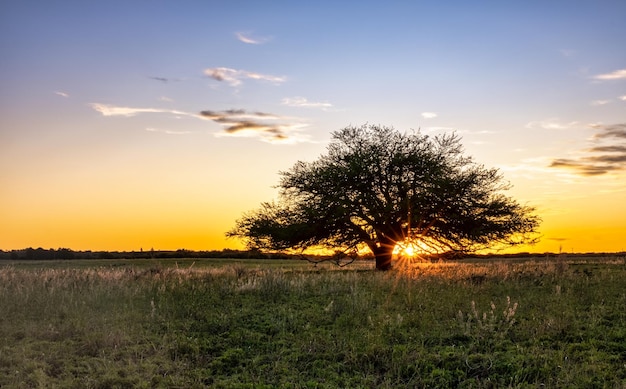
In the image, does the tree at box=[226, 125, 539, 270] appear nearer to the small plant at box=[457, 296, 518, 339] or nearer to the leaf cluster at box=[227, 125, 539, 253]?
the leaf cluster at box=[227, 125, 539, 253]

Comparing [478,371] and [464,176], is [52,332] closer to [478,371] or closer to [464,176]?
[478,371]

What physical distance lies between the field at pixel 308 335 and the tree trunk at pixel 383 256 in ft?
49.9

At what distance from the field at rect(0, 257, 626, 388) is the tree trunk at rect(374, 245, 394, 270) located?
1522cm

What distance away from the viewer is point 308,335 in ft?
42.1

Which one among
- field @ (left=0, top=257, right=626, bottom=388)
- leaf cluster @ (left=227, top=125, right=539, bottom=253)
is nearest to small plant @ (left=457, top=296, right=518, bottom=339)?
field @ (left=0, top=257, right=626, bottom=388)

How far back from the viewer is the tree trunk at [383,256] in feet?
112

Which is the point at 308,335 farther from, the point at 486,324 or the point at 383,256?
the point at 383,256

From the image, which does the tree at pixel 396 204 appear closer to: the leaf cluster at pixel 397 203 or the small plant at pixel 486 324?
the leaf cluster at pixel 397 203

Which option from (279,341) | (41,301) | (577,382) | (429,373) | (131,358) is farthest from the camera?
(41,301)

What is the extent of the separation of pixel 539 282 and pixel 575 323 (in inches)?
282

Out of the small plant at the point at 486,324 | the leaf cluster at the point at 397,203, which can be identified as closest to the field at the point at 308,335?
the small plant at the point at 486,324

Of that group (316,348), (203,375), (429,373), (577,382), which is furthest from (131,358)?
(577,382)

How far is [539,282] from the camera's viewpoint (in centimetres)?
1988

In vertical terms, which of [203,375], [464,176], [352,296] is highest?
[464,176]
